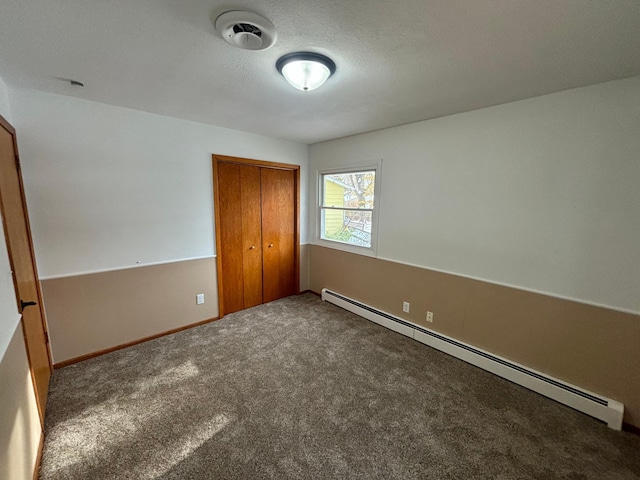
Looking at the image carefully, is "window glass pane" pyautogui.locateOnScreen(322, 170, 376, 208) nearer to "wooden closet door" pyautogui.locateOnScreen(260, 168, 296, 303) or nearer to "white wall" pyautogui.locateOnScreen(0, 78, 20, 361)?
"wooden closet door" pyautogui.locateOnScreen(260, 168, 296, 303)

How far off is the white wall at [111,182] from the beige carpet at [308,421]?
1.08 m

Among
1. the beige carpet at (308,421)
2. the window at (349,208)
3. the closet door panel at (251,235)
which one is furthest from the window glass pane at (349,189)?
the beige carpet at (308,421)

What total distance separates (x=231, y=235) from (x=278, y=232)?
743 mm

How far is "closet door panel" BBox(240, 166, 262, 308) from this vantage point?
3463 millimetres

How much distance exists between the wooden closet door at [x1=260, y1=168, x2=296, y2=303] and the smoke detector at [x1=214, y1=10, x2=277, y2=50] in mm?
2258

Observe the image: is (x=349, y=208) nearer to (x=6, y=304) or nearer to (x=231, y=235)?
(x=231, y=235)

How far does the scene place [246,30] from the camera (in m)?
1.28

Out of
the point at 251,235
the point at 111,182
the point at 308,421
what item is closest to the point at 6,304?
the point at 111,182

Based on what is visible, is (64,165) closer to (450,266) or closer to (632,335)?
(450,266)

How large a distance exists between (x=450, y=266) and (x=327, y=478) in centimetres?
208

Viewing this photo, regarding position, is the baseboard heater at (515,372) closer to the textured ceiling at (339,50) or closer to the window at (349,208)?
the window at (349,208)

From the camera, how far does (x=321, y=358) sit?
8.36 ft

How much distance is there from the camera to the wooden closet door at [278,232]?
3.71 m

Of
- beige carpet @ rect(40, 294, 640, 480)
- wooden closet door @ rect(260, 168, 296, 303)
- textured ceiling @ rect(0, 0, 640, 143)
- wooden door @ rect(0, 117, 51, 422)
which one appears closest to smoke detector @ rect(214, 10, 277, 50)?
textured ceiling @ rect(0, 0, 640, 143)
